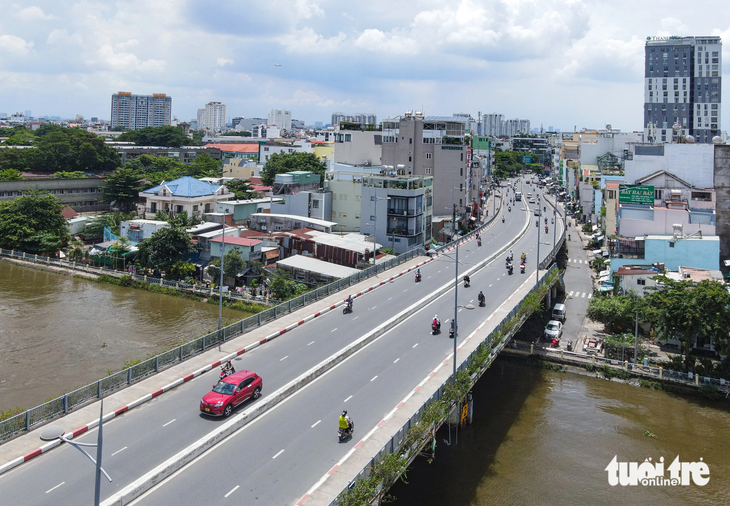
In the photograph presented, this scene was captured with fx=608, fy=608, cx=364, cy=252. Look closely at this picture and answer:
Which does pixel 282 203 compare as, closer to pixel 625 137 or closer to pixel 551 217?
pixel 551 217

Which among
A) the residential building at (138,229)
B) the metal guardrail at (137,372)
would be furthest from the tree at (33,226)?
the metal guardrail at (137,372)

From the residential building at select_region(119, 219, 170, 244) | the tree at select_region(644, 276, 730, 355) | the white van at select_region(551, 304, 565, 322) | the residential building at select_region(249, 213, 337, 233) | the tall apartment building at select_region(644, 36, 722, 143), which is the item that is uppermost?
the tall apartment building at select_region(644, 36, 722, 143)

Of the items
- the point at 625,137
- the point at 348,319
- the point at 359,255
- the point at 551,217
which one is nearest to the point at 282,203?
the point at 359,255

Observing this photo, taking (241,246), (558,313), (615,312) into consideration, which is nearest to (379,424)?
(615,312)

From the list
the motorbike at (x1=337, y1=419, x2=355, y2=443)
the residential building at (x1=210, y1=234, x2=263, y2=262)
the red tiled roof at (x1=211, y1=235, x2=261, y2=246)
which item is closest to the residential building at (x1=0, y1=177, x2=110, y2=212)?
the residential building at (x1=210, y1=234, x2=263, y2=262)

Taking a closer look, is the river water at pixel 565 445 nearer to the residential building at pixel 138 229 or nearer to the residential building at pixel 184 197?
the residential building at pixel 138 229

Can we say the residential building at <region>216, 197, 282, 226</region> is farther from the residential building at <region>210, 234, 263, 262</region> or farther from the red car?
the red car
